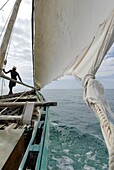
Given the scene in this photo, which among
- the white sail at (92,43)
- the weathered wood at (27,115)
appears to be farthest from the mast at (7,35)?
the white sail at (92,43)

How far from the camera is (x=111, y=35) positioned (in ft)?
3.88

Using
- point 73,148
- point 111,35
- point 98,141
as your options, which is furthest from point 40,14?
point 111,35

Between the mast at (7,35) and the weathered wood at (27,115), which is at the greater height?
the mast at (7,35)

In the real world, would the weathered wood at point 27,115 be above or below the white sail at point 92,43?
below

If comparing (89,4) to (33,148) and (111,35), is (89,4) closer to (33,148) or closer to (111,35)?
(111,35)

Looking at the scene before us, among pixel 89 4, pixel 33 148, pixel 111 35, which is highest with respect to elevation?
pixel 89 4

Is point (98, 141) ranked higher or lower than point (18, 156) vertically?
lower

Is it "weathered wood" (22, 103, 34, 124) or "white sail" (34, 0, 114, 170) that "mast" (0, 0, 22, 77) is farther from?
"white sail" (34, 0, 114, 170)

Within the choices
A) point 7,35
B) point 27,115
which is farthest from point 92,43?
point 7,35

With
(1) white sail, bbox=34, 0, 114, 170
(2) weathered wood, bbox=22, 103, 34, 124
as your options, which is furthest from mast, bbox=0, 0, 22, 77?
(1) white sail, bbox=34, 0, 114, 170

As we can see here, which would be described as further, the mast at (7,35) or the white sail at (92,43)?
the mast at (7,35)

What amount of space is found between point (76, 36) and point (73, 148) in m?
3.53

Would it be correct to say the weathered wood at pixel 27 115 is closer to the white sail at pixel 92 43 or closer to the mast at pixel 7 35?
the mast at pixel 7 35

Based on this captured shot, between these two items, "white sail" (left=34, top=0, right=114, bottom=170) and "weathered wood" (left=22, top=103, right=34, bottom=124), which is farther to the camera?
"weathered wood" (left=22, top=103, right=34, bottom=124)
